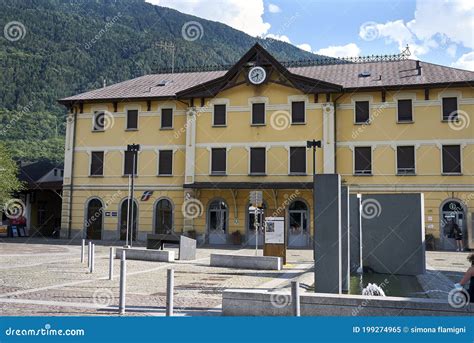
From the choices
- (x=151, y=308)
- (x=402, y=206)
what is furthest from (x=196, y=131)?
(x=151, y=308)

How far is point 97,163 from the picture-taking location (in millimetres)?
33844

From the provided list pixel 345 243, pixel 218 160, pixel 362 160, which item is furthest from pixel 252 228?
pixel 345 243

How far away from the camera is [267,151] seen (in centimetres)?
3056

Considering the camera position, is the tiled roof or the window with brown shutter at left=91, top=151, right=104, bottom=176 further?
the window with brown shutter at left=91, top=151, right=104, bottom=176

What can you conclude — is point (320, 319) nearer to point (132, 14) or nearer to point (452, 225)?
point (452, 225)

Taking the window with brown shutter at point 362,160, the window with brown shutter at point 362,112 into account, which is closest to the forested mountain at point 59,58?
the window with brown shutter at point 362,112

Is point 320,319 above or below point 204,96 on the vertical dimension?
below

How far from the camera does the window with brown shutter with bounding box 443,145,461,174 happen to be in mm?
28203

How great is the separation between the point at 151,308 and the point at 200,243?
21650 millimetres

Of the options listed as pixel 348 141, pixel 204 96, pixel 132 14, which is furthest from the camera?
pixel 132 14

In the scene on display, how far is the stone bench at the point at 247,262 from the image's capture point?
16.2 meters
